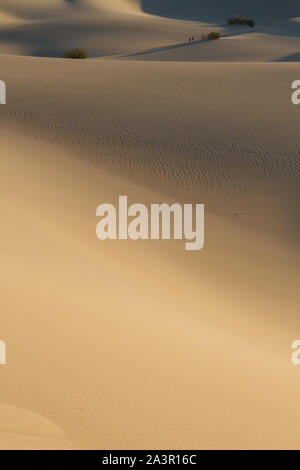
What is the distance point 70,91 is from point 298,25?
125 feet

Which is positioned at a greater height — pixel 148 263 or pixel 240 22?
pixel 240 22

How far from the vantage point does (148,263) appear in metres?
8.16

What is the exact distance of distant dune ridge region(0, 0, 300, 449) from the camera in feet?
12.1

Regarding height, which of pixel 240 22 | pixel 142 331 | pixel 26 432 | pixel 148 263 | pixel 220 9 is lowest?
pixel 26 432

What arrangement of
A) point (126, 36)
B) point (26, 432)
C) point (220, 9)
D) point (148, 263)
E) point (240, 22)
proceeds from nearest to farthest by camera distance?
point (26, 432)
point (148, 263)
point (126, 36)
point (240, 22)
point (220, 9)

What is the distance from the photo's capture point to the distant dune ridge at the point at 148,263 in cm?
370

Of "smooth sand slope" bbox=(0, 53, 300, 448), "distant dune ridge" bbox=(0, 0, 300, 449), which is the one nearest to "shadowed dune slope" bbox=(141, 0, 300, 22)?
"distant dune ridge" bbox=(0, 0, 300, 449)

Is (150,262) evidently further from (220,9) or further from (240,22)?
(220,9)

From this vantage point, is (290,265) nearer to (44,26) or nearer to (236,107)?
(236,107)

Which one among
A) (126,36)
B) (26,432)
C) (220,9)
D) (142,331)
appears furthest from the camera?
(220,9)

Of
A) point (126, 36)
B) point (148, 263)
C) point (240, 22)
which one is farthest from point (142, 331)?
point (240, 22)

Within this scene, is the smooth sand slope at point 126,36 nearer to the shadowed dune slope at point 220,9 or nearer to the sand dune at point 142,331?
the shadowed dune slope at point 220,9

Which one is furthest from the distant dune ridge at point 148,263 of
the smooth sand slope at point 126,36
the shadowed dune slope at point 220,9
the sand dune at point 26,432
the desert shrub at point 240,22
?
the shadowed dune slope at point 220,9
